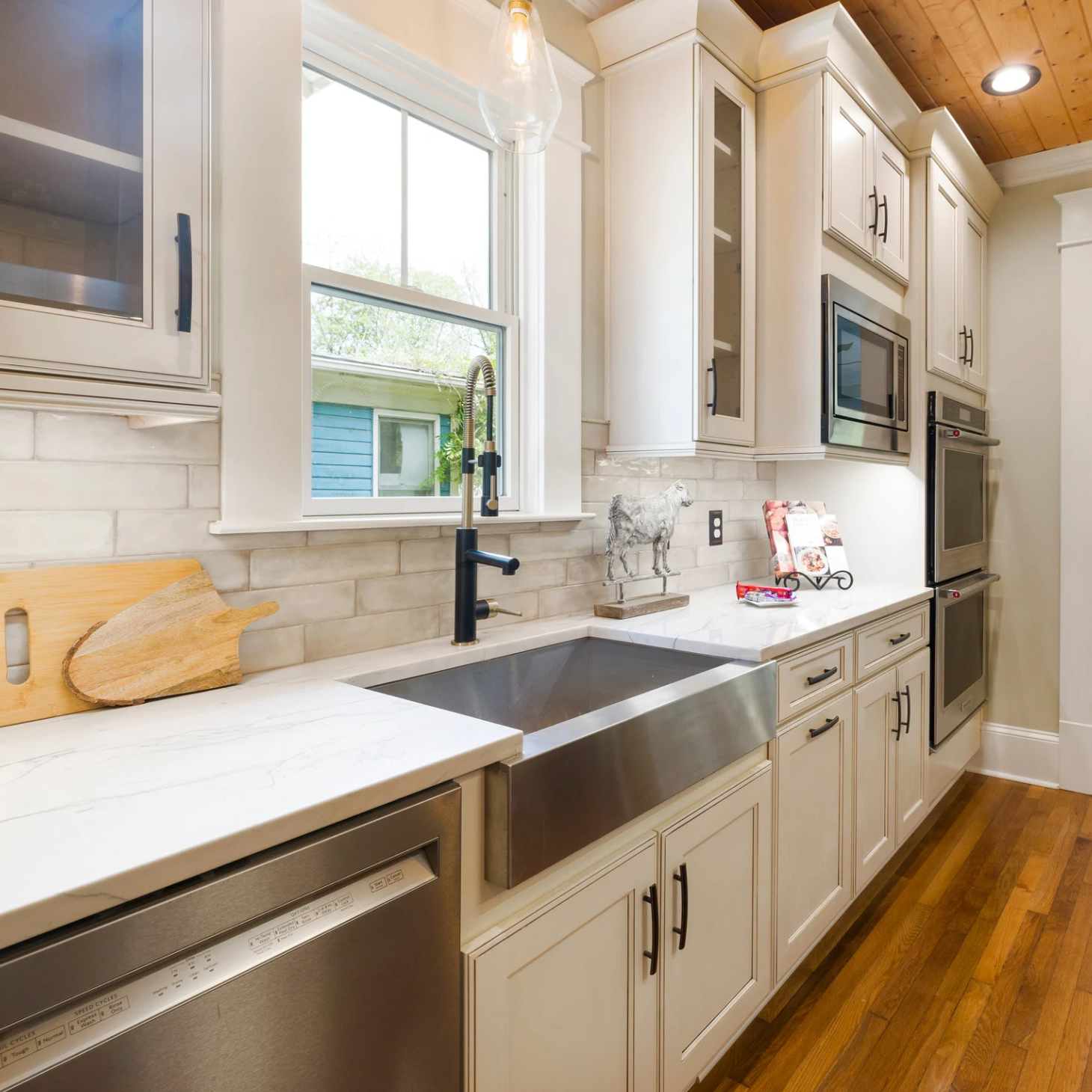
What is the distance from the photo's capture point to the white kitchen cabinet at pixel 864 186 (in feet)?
7.45

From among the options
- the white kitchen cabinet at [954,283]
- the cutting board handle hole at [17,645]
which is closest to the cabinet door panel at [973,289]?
the white kitchen cabinet at [954,283]

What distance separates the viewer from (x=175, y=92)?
1.01 metres

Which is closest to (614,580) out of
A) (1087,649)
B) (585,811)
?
(585,811)

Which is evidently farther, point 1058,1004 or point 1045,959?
point 1045,959

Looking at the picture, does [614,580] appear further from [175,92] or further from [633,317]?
[175,92]

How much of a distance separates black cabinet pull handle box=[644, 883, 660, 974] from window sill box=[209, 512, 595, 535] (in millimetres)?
828

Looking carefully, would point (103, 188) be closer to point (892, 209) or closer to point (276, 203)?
point (276, 203)

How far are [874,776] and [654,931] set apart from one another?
1186mm

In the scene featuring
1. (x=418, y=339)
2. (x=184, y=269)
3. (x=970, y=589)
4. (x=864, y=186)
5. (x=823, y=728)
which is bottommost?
(x=823, y=728)

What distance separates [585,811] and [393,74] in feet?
5.19

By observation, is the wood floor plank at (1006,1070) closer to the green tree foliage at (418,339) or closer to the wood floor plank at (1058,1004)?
the wood floor plank at (1058,1004)

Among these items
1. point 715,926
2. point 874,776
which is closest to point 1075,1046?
point 874,776

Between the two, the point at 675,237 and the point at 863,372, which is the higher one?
the point at 675,237

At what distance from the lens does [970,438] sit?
3.06 meters
